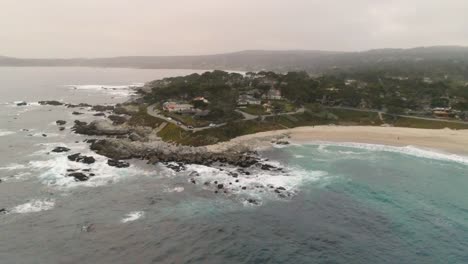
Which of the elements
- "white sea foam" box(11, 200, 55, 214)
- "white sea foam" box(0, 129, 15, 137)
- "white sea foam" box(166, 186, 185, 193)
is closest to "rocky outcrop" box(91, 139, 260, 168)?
"white sea foam" box(166, 186, 185, 193)

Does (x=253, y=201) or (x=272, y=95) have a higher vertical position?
(x=272, y=95)

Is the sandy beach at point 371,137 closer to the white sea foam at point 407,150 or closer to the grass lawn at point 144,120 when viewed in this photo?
the white sea foam at point 407,150

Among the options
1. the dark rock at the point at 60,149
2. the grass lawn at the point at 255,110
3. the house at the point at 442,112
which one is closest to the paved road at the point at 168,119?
the grass lawn at the point at 255,110

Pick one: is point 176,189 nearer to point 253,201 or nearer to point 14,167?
point 253,201

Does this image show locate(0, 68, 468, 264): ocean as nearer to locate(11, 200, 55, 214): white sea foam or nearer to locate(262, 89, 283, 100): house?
locate(11, 200, 55, 214): white sea foam

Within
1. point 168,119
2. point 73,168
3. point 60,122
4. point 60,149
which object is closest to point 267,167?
point 73,168

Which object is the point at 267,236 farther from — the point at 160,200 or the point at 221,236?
the point at 160,200
